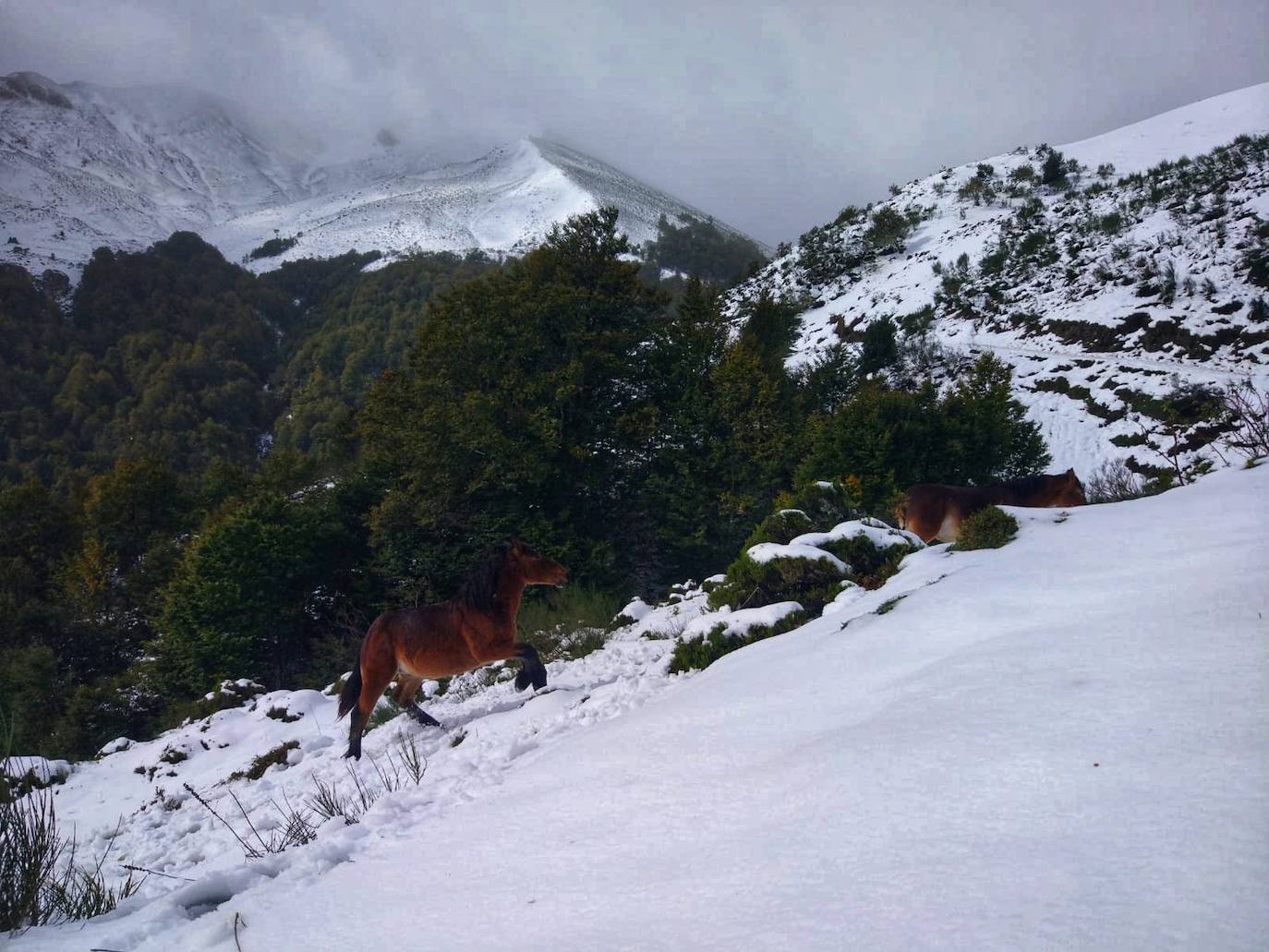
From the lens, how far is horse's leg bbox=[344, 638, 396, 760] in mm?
5703

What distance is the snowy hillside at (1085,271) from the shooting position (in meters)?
15.9

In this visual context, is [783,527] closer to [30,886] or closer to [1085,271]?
[30,886]

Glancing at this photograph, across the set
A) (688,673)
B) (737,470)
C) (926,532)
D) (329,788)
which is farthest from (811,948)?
(737,470)

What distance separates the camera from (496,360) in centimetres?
1650

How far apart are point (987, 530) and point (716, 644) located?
2294 mm

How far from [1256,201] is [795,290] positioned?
19626mm

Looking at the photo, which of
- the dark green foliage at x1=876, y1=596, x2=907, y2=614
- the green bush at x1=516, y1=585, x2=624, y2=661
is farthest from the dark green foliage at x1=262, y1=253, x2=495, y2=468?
the dark green foliage at x1=876, y1=596, x2=907, y2=614

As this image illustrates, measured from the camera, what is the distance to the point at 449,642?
5801 millimetres

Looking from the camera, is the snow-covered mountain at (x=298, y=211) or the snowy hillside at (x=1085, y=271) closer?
the snowy hillside at (x=1085, y=271)

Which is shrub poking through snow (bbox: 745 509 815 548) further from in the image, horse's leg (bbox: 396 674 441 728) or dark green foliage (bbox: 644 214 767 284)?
dark green foliage (bbox: 644 214 767 284)

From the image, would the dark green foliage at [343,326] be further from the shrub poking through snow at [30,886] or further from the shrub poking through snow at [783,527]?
the shrub poking through snow at [30,886]

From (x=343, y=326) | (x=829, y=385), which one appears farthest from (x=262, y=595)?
(x=343, y=326)

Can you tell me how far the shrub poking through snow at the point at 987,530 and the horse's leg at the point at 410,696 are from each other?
466 centimetres

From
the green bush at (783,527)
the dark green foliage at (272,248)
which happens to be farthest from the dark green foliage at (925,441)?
the dark green foliage at (272,248)
